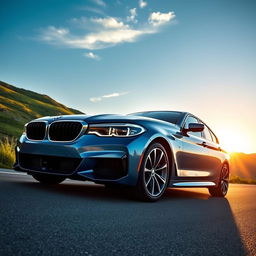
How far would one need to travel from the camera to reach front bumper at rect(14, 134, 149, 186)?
4105 millimetres

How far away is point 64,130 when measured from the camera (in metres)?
4.49

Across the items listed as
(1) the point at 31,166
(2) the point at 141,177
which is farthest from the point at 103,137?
(1) the point at 31,166

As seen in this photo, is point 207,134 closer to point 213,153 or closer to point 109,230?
point 213,153

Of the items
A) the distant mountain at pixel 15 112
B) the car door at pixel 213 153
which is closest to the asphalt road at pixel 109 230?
the car door at pixel 213 153

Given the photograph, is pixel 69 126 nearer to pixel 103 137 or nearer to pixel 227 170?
pixel 103 137

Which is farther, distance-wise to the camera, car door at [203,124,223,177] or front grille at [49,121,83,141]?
car door at [203,124,223,177]

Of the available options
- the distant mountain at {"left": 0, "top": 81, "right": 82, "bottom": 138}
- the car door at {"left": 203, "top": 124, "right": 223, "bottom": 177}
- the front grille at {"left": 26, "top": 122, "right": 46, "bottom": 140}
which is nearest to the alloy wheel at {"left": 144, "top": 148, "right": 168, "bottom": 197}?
the front grille at {"left": 26, "top": 122, "right": 46, "bottom": 140}

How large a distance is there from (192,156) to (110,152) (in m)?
2.15

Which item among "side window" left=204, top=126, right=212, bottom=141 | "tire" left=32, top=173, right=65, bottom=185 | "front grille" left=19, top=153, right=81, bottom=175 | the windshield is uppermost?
the windshield

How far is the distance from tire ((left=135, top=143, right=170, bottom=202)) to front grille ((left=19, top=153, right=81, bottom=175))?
2.86 ft

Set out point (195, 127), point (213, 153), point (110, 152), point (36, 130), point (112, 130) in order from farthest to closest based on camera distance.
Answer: point (213, 153) → point (195, 127) → point (36, 130) → point (112, 130) → point (110, 152)

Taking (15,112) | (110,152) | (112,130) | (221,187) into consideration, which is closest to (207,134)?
(221,187)

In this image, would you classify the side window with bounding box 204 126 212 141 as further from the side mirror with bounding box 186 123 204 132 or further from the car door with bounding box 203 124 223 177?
the side mirror with bounding box 186 123 204 132

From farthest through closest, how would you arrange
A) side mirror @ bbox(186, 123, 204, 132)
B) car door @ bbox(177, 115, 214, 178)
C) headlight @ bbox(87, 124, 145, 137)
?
side mirror @ bbox(186, 123, 204, 132) → car door @ bbox(177, 115, 214, 178) → headlight @ bbox(87, 124, 145, 137)
